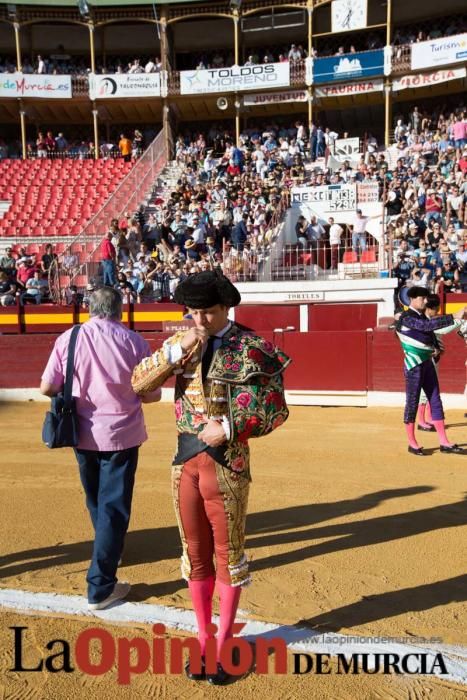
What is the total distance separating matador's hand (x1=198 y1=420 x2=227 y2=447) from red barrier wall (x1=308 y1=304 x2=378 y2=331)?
9606 millimetres

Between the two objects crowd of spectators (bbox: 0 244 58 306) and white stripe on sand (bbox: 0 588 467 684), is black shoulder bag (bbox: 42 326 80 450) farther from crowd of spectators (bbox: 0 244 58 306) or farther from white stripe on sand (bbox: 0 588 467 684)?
crowd of spectators (bbox: 0 244 58 306)

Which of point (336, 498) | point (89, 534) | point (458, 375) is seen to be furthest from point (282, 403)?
point (458, 375)

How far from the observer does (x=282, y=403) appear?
2232 millimetres

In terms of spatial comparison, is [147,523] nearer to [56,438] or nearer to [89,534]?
[89,534]

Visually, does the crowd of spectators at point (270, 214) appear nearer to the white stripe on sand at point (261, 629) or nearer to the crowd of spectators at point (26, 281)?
the crowd of spectators at point (26, 281)

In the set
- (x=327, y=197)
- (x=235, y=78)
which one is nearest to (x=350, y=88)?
(x=235, y=78)

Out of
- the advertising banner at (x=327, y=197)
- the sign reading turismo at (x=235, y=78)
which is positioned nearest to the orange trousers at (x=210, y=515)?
the advertising banner at (x=327, y=197)

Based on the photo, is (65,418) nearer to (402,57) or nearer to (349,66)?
(349,66)

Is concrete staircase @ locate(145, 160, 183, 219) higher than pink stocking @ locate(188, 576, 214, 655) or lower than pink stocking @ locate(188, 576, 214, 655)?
higher

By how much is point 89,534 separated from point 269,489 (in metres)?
1.50

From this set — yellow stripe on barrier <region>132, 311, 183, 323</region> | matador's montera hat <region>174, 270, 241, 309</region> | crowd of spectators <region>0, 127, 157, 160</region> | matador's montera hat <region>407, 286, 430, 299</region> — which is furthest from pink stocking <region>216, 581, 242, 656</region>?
crowd of spectators <region>0, 127, 157, 160</region>

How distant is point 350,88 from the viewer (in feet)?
68.3

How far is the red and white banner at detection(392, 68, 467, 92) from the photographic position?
1953 centimetres

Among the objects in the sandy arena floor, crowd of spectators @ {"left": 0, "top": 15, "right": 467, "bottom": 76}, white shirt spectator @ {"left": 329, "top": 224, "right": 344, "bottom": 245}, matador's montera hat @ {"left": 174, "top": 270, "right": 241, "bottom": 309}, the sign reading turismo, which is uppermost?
crowd of spectators @ {"left": 0, "top": 15, "right": 467, "bottom": 76}
